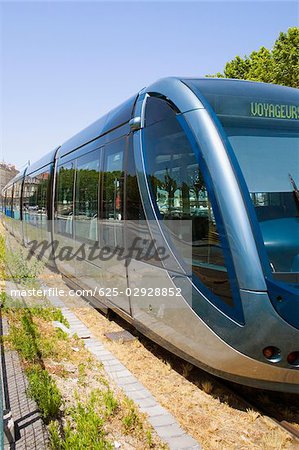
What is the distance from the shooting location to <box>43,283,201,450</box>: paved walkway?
3574 millimetres

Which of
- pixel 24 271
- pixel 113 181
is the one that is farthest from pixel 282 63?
pixel 113 181

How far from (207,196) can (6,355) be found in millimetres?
3172

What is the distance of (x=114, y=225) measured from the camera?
6.11m

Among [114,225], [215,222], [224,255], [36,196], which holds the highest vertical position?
[36,196]

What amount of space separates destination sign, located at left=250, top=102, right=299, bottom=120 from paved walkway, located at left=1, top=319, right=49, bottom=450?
3505 millimetres

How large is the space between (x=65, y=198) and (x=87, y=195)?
196cm

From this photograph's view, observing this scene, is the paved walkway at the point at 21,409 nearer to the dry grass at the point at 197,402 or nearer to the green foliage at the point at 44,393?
the green foliage at the point at 44,393

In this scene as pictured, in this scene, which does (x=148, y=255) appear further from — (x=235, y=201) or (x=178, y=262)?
(x=235, y=201)

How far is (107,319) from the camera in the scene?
287 inches

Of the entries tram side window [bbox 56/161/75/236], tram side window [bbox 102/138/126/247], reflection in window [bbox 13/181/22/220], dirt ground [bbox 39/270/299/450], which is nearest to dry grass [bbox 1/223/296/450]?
dirt ground [bbox 39/270/299/450]

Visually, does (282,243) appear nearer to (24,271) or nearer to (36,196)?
(24,271)

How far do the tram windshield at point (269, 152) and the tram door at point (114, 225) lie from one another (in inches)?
71.1

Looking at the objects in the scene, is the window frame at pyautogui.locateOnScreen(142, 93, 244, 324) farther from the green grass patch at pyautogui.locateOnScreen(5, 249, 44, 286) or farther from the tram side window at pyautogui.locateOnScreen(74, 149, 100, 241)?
the green grass patch at pyautogui.locateOnScreen(5, 249, 44, 286)

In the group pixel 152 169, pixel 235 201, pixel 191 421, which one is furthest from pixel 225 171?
pixel 191 421
